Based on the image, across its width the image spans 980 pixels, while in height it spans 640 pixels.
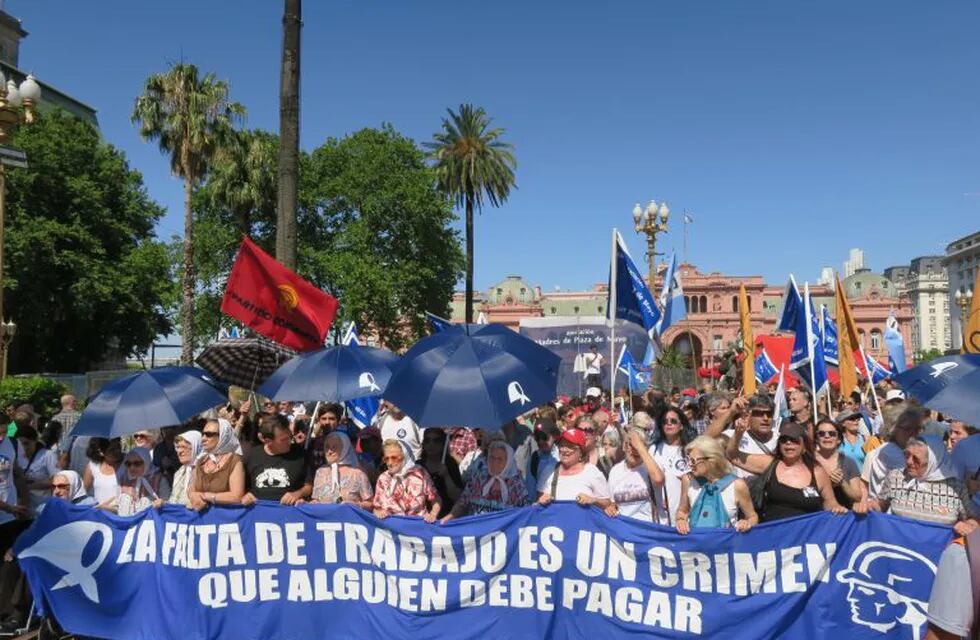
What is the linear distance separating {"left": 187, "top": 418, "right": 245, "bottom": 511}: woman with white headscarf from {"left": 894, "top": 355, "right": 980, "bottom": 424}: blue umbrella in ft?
16.4

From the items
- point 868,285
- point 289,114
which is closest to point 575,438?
point 289,114

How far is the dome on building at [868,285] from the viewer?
360 feet

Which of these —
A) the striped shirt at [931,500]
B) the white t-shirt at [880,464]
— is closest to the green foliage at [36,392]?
the white t-shirt at [880,464]

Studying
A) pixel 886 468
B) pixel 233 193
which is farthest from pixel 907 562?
pixel 233 193

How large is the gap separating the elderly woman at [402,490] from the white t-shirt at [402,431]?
3.23 meters

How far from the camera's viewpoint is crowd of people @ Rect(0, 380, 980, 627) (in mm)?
5086

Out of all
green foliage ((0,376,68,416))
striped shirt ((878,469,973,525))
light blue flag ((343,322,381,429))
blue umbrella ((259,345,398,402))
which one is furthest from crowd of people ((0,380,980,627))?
green foliage ((0,376,68,416))

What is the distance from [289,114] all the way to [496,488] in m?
6.10

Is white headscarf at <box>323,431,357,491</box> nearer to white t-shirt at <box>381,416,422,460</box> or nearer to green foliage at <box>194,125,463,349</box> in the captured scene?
white t-shirt at <box>381,416,422,460</box>

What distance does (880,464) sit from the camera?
5.51 meters

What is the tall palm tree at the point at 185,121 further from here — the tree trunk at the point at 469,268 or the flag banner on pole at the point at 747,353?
the flag banner on pole at the point at 747,353

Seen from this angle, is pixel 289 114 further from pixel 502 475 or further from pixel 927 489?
pixel 927 489

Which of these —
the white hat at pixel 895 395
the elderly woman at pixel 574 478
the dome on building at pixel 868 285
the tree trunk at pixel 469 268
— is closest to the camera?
the elderly woman at pixel 574 478

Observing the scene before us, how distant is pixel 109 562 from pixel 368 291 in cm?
2913
